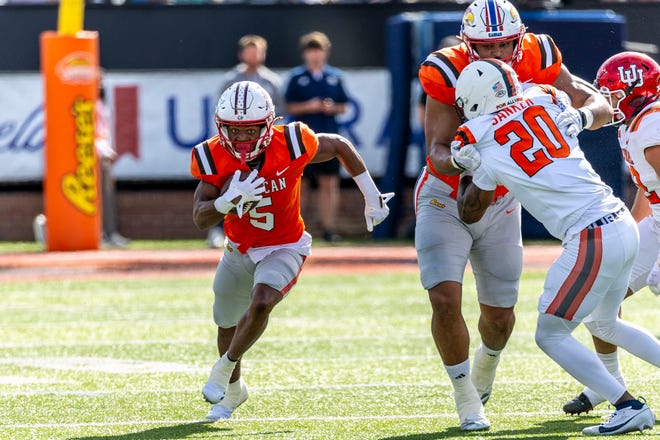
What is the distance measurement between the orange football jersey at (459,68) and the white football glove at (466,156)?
38 cm

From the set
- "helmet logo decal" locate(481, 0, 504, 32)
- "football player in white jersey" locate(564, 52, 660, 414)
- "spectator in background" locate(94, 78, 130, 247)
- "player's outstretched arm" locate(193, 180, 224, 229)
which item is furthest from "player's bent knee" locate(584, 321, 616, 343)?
"spectator in background" locate(94, 78, 130, 247)

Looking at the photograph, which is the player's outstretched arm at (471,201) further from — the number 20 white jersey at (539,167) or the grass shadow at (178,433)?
the grass shadow at (178,433)

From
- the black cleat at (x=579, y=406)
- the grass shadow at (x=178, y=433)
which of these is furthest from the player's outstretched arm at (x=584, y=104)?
the grass shadow at (x=178, y=433)

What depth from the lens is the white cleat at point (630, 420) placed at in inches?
200

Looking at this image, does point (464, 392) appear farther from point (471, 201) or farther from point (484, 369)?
point (471, 201)

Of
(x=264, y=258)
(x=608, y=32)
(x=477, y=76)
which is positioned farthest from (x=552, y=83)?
(x=608, y=32)

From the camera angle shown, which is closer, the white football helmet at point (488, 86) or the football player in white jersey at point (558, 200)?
the football player in white jersey at point (558, 200)

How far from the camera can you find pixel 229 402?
599 centimetres

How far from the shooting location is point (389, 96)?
46.2 feet

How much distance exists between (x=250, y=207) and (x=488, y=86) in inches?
50.4

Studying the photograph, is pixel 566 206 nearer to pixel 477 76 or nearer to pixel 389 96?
pixel 477 76

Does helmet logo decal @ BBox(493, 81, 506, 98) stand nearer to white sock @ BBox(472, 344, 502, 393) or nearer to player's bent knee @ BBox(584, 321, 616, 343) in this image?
player's bent knee @ BBox(584, 321, 616, 343)

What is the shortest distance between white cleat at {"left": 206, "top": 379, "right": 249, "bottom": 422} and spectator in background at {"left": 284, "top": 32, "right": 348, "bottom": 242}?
23.7 ft

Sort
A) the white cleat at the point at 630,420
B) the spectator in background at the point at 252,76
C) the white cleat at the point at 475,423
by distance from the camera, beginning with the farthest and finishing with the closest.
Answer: the spectator in background at the point at 252,76 → the white cleat at the point at 475,423 → the white cleat at the point at 630,420
